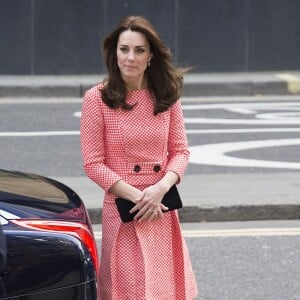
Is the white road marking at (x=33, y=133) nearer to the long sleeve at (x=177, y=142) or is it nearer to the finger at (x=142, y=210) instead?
the long sleeve at (x=177, y=142)

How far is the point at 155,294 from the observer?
4309mm

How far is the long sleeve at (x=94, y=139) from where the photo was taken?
427 cm

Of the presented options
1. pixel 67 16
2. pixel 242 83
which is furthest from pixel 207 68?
pixel 67 16

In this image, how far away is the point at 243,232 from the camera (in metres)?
7.46

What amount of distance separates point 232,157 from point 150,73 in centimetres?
623

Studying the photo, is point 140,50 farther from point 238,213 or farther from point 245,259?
point 238,213

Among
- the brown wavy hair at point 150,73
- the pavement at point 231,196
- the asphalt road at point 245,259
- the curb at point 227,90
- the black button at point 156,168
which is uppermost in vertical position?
the brown wavy hair at point 150,73

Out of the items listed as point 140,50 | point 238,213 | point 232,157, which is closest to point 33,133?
point 232,157

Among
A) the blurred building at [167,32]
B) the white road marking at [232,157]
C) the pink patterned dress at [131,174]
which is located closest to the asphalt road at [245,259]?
the pink patterned dress at [131,174]

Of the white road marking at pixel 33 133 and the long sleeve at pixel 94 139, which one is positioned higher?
the long sleeve at pixel 94 139

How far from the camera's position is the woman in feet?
13.9

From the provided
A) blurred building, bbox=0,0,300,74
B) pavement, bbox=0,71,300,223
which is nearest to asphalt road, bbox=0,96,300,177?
pavement, bbox=0,71,300,223

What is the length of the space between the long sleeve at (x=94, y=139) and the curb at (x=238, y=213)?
3.42 meters

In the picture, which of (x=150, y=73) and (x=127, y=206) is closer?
(x=127, y=206)
